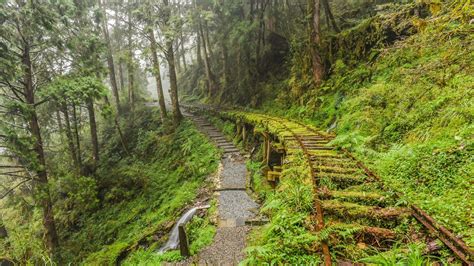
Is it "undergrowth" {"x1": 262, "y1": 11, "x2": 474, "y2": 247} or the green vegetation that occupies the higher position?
"undergrowth" {"x1": 262, "y1": 11, "x2": 474, "y2": 247}

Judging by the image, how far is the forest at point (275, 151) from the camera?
12.8 feet

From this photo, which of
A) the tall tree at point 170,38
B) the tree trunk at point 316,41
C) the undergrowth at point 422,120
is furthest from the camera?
the tall tree at point 170,38

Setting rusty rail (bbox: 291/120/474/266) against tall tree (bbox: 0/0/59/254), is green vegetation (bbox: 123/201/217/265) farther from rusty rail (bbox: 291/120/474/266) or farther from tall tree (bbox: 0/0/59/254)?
tall tree (bbox: 0/0/59/254)

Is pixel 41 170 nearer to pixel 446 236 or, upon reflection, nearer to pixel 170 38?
pixel 170 38

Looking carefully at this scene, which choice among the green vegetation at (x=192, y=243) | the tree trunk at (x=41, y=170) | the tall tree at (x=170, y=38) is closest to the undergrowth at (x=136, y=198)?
the green vegetation at (x=192, y=243)

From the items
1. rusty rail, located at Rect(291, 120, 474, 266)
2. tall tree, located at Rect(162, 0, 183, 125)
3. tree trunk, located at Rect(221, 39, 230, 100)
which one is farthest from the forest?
tree trunk, located at Rect(221, 39, 230, 100)

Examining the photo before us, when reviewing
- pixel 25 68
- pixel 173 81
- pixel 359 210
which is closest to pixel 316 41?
pixel 173 81

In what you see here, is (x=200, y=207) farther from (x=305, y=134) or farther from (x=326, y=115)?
(x=326, y=115)

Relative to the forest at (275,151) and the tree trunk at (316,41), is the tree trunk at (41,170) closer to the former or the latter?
the forest at (275,151)

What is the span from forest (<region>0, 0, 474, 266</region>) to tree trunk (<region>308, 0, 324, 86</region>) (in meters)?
0.08

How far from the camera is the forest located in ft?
12.8

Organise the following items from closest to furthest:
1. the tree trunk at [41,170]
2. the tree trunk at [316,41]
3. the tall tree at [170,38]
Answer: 1. the tree trunk at [41,170]
2. the tree trunk at [316,41]
3. the tall tree at [170,38]

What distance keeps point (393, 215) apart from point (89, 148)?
80.1 ft

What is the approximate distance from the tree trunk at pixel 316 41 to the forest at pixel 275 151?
8 cm
